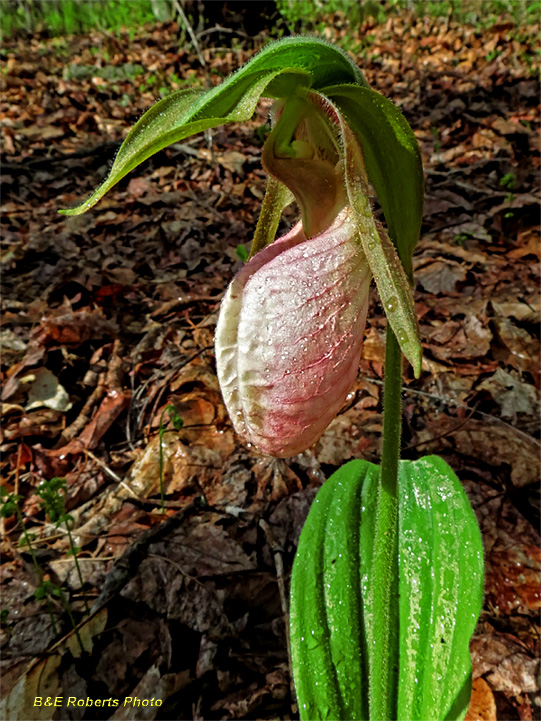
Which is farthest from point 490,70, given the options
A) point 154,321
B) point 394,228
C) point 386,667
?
point 386,667

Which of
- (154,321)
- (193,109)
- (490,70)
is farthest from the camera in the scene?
(490,70)

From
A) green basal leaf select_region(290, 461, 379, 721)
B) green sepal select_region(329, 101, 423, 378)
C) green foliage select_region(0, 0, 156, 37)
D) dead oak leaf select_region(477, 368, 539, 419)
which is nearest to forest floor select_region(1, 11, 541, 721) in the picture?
dead oak leaf select_region(477, 368, 539, 419)

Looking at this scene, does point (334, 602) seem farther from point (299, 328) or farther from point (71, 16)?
point (71, 16)

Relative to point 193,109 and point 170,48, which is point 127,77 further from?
point 193,109

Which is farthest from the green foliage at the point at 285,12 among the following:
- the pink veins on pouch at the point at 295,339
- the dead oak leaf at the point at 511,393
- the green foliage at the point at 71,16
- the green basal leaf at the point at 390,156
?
the pink veins on pouch at the point at 295,339

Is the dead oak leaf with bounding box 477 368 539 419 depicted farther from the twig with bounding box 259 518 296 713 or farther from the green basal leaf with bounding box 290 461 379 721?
the twig with bounding box 259 518 296 713

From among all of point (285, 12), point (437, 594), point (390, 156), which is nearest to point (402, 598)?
point (437, 594)

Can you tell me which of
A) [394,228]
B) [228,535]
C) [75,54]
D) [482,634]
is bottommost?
[482,634]
